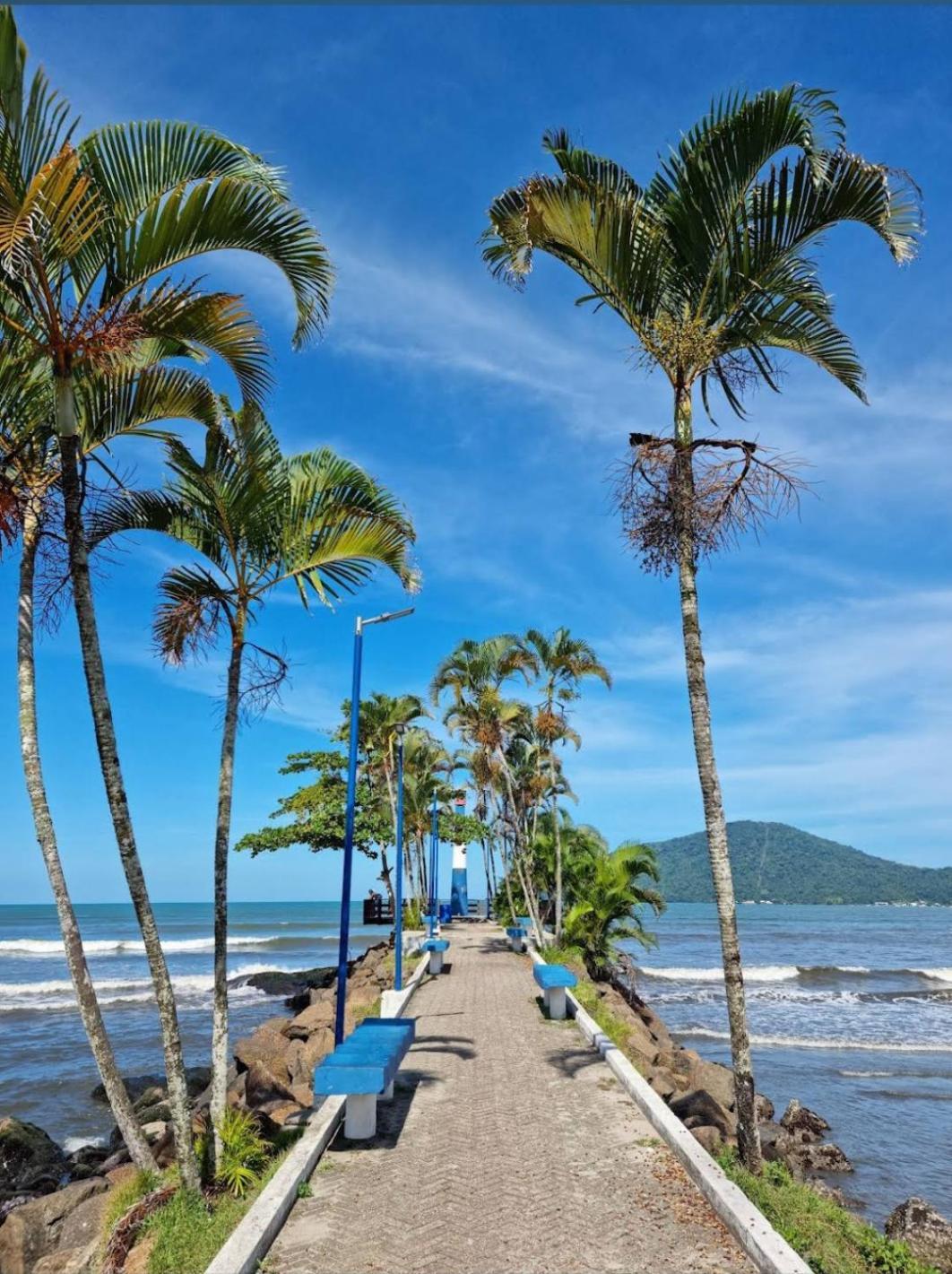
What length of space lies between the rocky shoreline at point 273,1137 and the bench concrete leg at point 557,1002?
103 centimetres

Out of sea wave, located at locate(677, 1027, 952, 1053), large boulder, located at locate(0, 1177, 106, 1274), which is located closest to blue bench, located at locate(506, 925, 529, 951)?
sea wave, located at locate(677, 1027, 952, 1053)

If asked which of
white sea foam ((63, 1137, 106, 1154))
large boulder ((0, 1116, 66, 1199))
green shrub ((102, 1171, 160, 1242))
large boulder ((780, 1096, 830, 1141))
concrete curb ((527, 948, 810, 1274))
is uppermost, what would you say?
concrete curb ((527, 948, 810, 1274))

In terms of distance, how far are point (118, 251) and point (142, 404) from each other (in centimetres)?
142

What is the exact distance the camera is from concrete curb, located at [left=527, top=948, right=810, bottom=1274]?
199 inches

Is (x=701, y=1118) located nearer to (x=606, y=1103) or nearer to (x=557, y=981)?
(x=606, y=1103)

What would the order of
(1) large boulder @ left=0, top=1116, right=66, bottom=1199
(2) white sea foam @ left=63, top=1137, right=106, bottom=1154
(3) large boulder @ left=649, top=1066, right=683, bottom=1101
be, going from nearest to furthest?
(3) large boulder @ left=649, top=1066, right=683, bottom=1101 → (1) large boulder @ left=0, top=1116, right=66, bottom=1199 → (2) white sea foam @ left=63, top=1137, right=106, bottom=1154

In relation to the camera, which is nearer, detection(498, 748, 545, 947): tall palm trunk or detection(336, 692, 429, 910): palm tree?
detection(498, 748, 545, 947): tall palm trunk

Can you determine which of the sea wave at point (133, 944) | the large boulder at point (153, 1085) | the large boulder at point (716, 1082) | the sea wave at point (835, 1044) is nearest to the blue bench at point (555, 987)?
the large boulder at point (716, 1082)

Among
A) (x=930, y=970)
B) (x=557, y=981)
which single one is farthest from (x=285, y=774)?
(x=930, y=970)

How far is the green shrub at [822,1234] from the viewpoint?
5531 mm

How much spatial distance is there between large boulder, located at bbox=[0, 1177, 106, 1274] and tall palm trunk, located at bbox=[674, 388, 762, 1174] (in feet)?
18.3

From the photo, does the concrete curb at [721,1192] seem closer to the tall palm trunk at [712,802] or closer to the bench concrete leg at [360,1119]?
the tall palm trunk at [712,802]

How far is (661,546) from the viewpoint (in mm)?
7773

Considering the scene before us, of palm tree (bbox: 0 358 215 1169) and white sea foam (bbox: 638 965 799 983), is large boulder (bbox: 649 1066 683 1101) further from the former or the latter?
white sea foam (bbox: 638 965 799 983)
